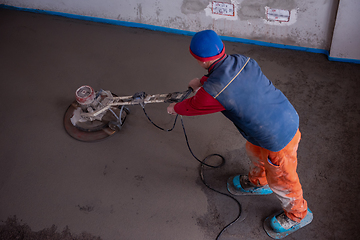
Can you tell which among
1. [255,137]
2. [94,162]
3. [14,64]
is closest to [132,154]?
[94,162]

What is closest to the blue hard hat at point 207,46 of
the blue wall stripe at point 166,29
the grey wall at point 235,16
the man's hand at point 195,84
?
the man's hand at point 195,84

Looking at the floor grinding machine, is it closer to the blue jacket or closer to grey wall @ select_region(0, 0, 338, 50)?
the blue jacket

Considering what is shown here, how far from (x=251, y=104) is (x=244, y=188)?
1213 mm

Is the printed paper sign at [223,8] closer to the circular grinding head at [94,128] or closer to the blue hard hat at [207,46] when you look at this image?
the circular grinding head at [94,128]

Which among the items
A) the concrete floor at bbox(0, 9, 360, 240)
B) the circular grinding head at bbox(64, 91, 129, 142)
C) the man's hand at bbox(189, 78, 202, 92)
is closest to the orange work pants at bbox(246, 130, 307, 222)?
the concrete floor at bbox(0, 9, 360, 240)

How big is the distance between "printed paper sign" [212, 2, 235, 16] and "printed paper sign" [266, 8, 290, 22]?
52 cm

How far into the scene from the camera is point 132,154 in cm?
302

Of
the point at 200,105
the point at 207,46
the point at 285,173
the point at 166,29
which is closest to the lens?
the point at 207,46

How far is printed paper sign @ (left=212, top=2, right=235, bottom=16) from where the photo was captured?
3.75m

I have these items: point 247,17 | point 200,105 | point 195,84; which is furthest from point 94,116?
point 247,17

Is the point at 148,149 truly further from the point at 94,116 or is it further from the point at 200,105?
the point at 200,105

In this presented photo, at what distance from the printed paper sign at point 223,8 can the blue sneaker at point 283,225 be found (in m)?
2.84

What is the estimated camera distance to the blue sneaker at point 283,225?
2.41 metres

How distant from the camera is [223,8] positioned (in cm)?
379
